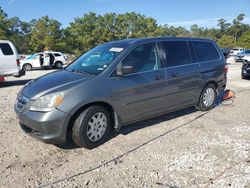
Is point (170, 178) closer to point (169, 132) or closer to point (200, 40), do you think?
point (169, 132)

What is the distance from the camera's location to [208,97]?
6.81 m

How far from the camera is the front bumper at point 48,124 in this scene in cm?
414

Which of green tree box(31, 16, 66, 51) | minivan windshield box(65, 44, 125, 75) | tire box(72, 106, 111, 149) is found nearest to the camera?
tire box(72, 106, 111, 149)

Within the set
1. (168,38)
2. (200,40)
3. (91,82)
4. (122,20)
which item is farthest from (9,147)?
(122,20)

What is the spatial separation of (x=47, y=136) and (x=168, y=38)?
317cm

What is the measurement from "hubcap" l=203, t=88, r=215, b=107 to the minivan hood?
3238 mm

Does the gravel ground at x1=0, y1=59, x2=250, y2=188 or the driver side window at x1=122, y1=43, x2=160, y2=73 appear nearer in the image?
the gravel ground at x1=0, y1=59, x2=250, y2=188

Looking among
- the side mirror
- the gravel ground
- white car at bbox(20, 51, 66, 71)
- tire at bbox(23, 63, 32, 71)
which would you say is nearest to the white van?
the gravel ground

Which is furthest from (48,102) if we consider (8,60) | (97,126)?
(8,60)

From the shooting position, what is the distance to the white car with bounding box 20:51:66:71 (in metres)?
22.0

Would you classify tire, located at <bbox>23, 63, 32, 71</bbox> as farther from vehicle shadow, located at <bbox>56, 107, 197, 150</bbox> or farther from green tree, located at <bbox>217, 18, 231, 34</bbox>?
green tree, located at <bbox>217, 18, 231, 34</bbox>

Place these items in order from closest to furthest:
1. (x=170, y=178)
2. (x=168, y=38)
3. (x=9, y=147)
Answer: (x=170, y=178)
(x=9, y=147)
(x=168, y=38)

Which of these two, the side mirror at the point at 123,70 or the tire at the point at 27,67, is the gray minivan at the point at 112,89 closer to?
the side mirror at the point at 123,70

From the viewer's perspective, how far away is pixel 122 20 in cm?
5991
